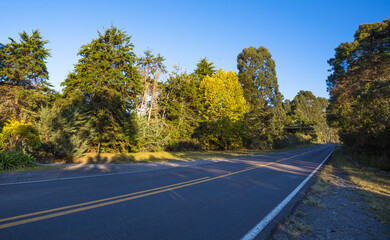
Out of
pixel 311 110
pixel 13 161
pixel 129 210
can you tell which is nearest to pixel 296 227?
pixel 129 210

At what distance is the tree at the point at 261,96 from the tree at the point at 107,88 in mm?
17521

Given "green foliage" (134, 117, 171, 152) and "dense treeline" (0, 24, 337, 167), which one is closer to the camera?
"dense treeline" (0, 24, 337, 167)

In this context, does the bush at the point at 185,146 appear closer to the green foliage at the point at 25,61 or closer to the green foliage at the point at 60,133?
the green foliage at the point at 60,133

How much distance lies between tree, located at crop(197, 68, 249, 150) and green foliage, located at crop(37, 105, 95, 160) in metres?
16.5

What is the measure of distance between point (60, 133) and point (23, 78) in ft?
33.0

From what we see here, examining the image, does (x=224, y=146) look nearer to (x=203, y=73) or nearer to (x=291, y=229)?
(x=203, y=73)

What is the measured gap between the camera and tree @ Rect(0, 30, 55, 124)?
59.0ft

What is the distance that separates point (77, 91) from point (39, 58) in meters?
7.42

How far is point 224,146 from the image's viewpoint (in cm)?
3039

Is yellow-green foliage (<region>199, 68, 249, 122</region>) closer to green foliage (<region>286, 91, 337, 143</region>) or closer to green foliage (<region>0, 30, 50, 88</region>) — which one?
green foliage (<region>0, 30, 50, 88</region>)

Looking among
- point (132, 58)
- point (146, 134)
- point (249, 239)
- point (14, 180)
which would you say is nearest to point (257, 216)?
point (249, 239)

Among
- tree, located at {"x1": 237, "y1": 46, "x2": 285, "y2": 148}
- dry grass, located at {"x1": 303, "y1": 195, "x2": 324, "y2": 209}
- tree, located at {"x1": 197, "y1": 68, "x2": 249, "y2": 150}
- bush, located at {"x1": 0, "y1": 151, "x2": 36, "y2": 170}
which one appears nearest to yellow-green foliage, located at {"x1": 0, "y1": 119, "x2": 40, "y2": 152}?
bush, located at {"x1": 0, "y1": 151, "x2": 36, "y2": 170}

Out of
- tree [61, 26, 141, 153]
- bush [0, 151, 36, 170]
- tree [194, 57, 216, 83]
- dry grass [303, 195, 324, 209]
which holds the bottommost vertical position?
dry grass [303, 195, 324, 209]

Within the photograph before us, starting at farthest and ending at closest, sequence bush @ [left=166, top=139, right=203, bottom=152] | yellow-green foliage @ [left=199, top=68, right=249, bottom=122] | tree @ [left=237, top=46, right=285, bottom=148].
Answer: tree @ [left=237, top=46, right=285, bottom=148] < yellow-green foliage @ [left=199, top=68, right=249, bottom=122] < bush @ [left=166, top=139, right=203, bottom=152]
